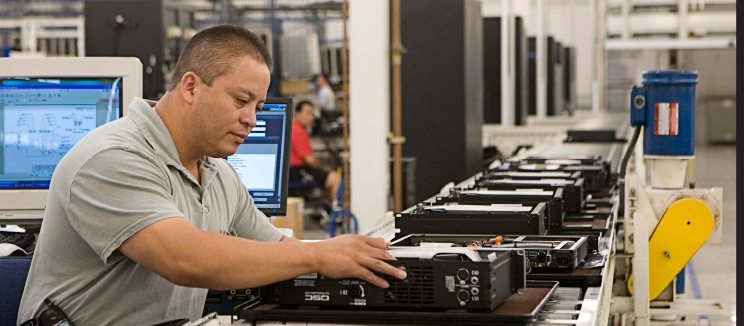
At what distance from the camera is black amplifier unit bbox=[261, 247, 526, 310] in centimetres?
120

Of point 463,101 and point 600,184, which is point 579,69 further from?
point 600,184

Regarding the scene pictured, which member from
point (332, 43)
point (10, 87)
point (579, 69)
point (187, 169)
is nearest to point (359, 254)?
point (187, 169)

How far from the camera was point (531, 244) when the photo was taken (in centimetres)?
171

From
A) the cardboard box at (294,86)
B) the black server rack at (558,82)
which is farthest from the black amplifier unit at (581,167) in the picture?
the black server rack at (558,82)

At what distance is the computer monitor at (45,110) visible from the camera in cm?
209

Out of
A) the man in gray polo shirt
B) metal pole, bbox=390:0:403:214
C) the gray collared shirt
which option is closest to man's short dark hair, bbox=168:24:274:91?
the man in gray polo shirt

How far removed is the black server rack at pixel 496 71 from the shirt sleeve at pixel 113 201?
691 centimetres

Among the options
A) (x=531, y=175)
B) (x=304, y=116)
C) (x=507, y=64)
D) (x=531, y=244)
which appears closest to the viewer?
(x=531, y=244)

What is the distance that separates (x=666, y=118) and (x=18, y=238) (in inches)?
86.5

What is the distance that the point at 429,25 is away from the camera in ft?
18.4

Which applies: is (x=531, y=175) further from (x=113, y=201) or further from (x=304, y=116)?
(x=304, y=116)

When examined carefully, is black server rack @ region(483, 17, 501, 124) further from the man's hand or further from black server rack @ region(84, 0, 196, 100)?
the man's hand

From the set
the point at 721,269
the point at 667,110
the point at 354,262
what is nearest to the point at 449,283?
the point at 354,262

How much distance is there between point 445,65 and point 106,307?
4.45 meters
